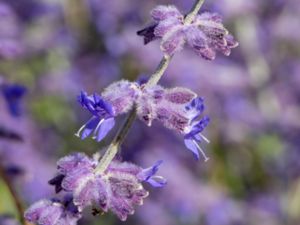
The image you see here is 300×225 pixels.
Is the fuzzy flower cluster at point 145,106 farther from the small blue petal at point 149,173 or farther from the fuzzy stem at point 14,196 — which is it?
the fuzzy stem at point 14,196

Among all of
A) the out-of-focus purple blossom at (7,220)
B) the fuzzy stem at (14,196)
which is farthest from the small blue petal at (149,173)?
the out-of-focus purple blossom at (7,220)

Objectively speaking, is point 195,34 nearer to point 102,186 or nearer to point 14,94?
point 102,186

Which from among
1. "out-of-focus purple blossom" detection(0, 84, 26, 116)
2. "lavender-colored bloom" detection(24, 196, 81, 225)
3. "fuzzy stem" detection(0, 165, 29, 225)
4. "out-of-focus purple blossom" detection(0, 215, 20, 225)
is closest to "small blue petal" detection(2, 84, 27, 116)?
"out-of-focus purple blossom" detection(0, 84, 26, 116)

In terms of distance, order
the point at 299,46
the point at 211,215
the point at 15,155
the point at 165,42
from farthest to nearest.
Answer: the point at 299,46
the point at 211,215
the point at 15,155
the point at 165,42

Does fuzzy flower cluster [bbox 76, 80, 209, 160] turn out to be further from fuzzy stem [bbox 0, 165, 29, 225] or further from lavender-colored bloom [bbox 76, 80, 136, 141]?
fuzzy stem [bbox 0, 165, 29, 225]

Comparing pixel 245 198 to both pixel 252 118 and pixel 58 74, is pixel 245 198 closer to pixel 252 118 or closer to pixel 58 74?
pixel 252 118

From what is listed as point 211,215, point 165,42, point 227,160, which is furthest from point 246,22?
point 165,42

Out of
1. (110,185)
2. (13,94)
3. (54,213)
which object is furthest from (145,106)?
(13,94)
